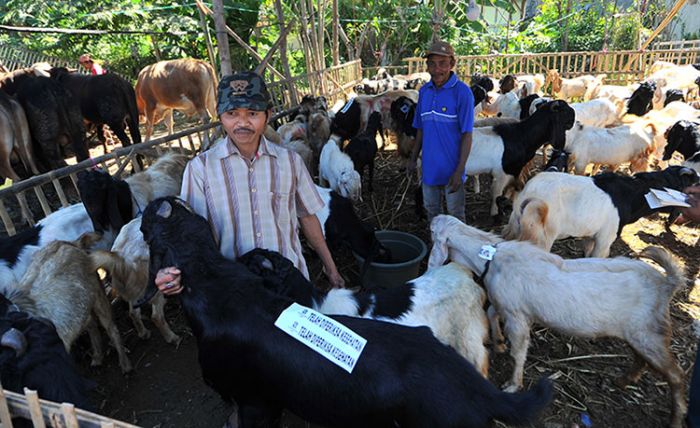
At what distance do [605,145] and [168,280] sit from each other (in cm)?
717

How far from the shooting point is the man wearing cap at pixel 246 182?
2.16 m

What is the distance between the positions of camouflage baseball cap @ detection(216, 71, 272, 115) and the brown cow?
9647 mm

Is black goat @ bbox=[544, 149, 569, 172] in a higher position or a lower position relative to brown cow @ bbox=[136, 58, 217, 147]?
lower

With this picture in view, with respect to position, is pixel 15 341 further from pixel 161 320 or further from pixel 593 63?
pixel 593 63

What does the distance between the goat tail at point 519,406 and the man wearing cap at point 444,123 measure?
2.94m

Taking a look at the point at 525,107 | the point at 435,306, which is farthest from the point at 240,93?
the point at 525,107

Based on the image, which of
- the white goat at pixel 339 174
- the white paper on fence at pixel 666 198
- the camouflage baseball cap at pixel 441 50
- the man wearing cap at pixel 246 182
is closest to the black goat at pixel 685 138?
the white paper on fence at pixel 666 198

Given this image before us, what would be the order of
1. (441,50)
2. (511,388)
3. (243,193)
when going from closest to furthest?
(243,193) < (511,388) < (441,50)

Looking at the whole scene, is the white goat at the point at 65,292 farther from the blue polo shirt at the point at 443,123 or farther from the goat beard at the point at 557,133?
the goat beard at the point at 557,133

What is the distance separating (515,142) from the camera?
5.93 metres

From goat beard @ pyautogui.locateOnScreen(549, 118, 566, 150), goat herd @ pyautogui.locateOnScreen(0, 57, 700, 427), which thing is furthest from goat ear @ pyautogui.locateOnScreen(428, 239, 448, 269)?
goat beard @ pyautogui.locateOnScreen(549, 118, 566, 150)

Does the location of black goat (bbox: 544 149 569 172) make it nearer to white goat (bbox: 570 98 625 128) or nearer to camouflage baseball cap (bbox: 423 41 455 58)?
camouflage baseball cap (bbox: 423 41 455 58)

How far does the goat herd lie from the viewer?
1643 mm

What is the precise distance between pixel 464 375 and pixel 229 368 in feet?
3.55
